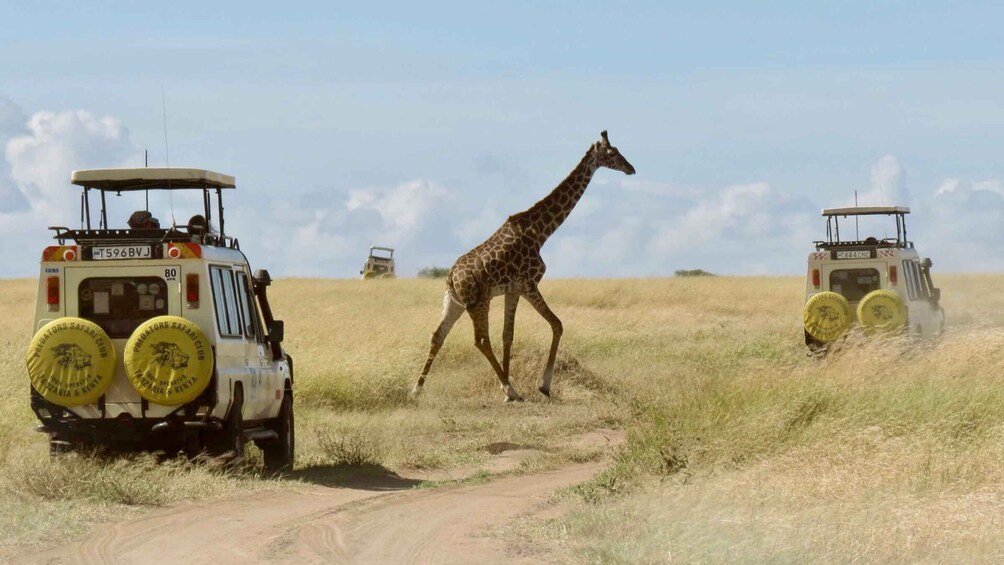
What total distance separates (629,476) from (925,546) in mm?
3522

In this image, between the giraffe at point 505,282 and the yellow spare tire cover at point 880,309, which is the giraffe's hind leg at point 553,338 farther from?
the yellow spare tire cover at point 880,309

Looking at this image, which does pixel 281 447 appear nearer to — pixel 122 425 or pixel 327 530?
pixel 122 425

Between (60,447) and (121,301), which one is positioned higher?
(121,301)

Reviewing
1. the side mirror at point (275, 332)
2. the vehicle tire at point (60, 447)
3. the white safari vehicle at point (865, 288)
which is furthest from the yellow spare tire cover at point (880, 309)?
the vehicle tire at point (60, 447)

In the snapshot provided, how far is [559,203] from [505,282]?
165 centimetres

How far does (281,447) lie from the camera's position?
44.0ft

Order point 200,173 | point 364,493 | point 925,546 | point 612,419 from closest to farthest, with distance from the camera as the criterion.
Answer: point 925,546 < point 364,493 < point 200,173 < point 612,419

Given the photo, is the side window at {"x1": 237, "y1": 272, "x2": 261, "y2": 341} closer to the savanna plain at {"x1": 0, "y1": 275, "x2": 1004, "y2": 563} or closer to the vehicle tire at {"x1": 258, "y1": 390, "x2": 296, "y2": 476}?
the vehicle tire at {"x1": 258, "y1": 390, "x2": 296, "y2": 476}

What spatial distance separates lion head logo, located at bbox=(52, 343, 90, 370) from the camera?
11.5 metres

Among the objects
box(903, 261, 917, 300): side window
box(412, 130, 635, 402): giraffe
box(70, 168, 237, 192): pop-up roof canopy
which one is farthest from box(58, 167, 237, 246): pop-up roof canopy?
box(903, 261, 917, 300): side window

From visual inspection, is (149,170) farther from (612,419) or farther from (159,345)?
(612,419)

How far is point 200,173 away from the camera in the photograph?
41.9ft

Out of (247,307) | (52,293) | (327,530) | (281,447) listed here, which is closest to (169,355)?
(52,293)

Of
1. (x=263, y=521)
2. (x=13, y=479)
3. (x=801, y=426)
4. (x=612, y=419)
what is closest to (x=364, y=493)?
(x=263, y=521)
